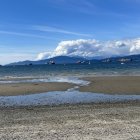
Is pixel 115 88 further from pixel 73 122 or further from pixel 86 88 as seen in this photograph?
pixel 73 122

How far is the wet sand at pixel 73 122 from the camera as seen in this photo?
54.9 feet

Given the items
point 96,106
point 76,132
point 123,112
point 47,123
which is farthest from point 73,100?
point 76,132

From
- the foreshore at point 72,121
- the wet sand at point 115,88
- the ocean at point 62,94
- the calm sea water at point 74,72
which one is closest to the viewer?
the foreshore at point 72,121

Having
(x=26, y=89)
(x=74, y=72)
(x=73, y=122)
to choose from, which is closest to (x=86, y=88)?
(x=26, y=89)

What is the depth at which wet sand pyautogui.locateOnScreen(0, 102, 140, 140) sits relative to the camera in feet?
54.9

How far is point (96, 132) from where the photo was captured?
17203mm

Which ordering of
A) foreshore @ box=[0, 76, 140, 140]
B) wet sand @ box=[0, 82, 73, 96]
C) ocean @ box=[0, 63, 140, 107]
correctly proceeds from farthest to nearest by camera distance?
wet sand @ box=[0, 82, 73, 96] → ocean @ box=[0, 63, 140, 107] → foreshore @ box=[0, 76, 140, 140]

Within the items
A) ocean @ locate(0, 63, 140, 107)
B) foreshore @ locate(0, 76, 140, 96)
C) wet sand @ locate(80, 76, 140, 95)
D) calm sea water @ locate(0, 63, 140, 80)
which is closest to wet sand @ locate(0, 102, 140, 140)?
ocean @ locate(0, 63, 140, 107)

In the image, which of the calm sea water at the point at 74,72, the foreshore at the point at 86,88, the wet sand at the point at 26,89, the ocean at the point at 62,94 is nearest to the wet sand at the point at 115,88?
the foreshore at the point at 86,88

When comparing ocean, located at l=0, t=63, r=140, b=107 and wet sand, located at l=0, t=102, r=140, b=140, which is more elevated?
ocean, located at l=0, t=63, r=140, b=107

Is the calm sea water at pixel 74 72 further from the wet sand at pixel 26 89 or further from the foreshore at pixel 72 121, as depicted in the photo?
the foreshore at pixel 72 121

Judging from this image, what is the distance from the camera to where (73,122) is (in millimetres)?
19922

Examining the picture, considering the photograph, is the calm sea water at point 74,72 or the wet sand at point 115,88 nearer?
the wet sand at point 115,88

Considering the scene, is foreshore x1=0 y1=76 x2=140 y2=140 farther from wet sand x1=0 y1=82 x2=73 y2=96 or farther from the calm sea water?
the calm sea water
